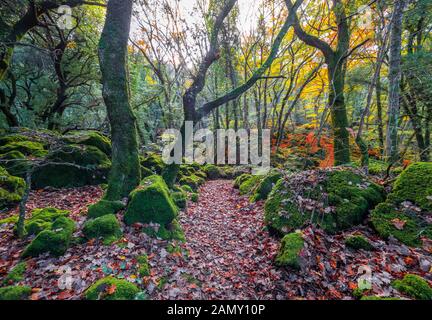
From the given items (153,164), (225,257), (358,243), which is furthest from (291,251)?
(153,164)

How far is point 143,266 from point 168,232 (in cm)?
115

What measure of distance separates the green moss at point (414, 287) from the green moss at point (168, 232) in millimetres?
3867

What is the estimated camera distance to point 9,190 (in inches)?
221

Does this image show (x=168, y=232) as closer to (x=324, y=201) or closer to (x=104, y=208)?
(x=104, y=208)

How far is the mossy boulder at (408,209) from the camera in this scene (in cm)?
375

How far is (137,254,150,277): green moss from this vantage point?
133 inches

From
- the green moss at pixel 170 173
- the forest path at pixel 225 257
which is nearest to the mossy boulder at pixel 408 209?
the forest path at pixel 225 257

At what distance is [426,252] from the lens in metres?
3.39

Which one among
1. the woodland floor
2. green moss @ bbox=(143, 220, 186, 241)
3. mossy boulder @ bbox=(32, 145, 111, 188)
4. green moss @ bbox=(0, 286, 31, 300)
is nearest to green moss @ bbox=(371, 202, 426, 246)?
the woodland floor
